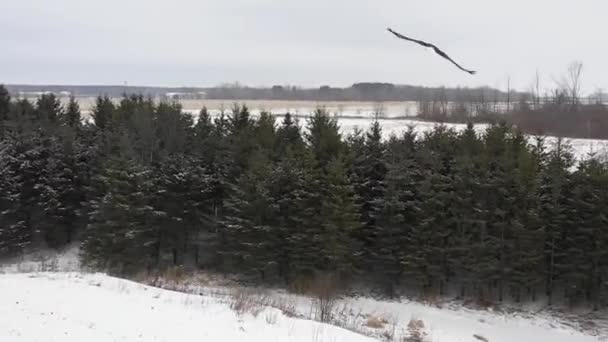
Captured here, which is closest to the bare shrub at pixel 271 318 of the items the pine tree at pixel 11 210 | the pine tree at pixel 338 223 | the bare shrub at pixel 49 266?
the bare shrub at pixel 49 266

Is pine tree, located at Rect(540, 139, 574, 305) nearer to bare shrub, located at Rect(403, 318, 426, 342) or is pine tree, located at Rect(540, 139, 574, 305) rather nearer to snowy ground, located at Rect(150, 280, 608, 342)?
snowy ground, located at Rect(150, 280, 608, 342)

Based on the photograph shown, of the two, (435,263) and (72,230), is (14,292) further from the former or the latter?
(72,230)

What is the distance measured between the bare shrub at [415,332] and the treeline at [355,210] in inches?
201

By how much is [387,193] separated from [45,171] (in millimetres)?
17616

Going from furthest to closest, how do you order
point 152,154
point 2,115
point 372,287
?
point 2,115 → point 152,154 → point 372,287

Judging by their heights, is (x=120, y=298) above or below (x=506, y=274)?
above

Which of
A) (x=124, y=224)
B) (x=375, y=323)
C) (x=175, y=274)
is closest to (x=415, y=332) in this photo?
(x=375, y=323)

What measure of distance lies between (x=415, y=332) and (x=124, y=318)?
29.6 ft

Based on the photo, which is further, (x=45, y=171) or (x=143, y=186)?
(x=45, y=171)

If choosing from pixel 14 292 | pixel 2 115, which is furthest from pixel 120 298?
pixel 2 115

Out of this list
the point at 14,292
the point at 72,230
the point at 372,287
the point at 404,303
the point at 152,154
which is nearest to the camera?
the point at 14,292

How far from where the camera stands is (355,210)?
23250mm

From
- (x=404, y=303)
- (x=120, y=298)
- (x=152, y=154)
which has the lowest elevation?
(x=404, y=303)

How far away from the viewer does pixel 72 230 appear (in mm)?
29703
